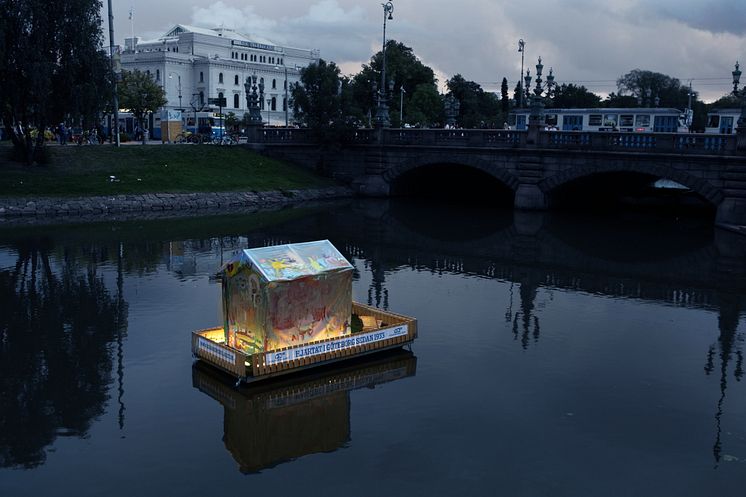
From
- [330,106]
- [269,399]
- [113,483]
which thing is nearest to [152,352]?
[269,399]

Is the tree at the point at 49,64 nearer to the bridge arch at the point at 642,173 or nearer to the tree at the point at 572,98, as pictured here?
the bridge arch at the point at 642,173

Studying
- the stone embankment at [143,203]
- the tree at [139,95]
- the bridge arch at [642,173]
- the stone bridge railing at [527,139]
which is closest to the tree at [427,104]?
the tree at [139,95]

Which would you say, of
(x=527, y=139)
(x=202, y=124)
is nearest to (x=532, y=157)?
(x=527, y=139)

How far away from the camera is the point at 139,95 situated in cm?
9831

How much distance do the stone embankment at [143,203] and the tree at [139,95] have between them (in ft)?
122

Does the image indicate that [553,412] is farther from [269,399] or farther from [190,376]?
[190,376]

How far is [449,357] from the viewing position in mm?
22984

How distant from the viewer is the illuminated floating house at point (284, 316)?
20.4 metres

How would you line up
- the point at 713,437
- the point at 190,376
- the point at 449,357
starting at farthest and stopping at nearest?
1. the point at 449,357
2. the point at 190,376
3. the point at 713,437

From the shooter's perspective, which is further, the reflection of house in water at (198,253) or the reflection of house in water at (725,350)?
the reflection of house in water at (198,253)

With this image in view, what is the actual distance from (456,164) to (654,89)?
330 feet

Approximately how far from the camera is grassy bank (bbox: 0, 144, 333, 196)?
188ft

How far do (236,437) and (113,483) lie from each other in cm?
319

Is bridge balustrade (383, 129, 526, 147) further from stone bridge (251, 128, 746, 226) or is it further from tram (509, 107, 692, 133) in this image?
tram (509, 107, 692, 133)
